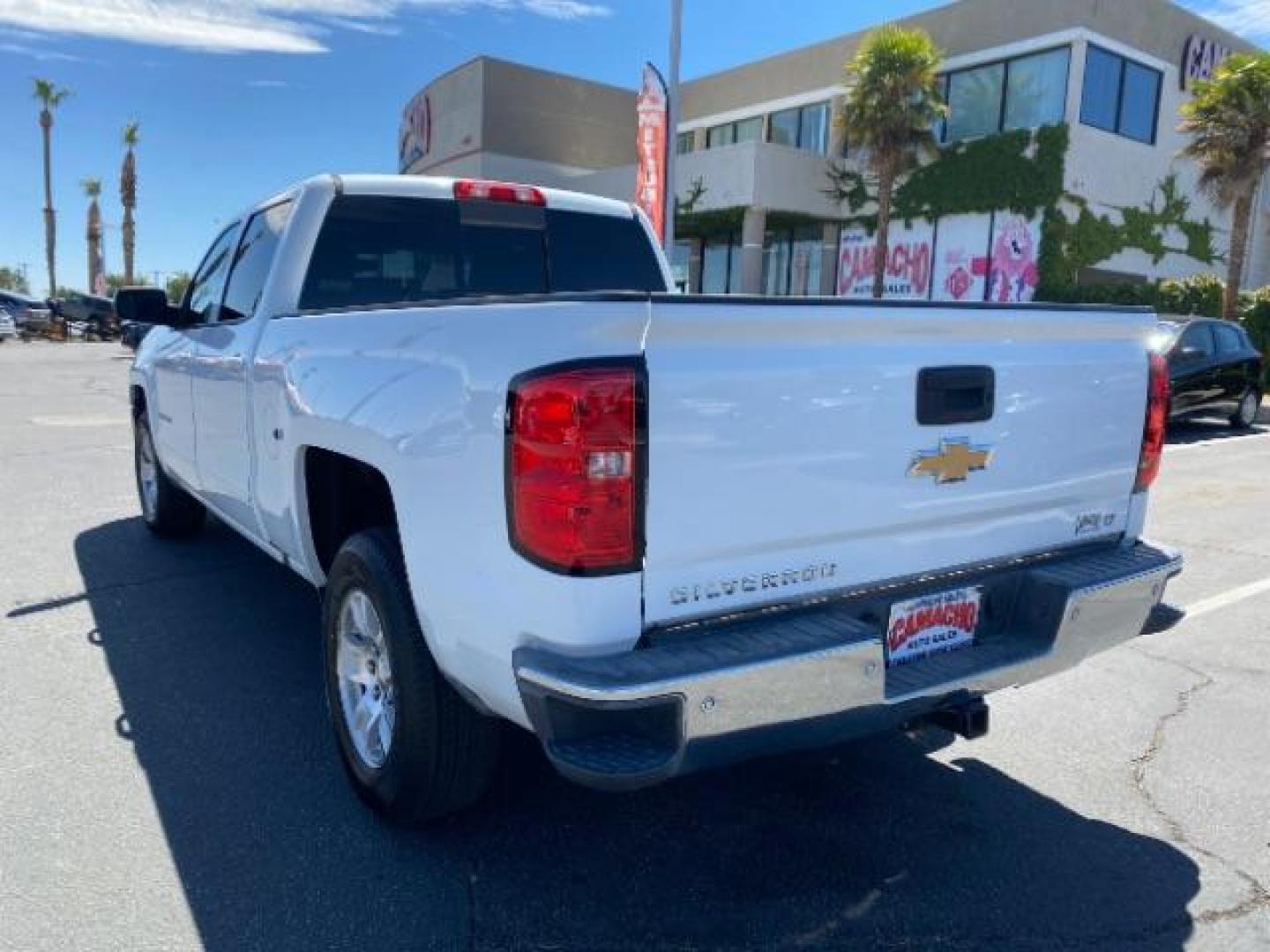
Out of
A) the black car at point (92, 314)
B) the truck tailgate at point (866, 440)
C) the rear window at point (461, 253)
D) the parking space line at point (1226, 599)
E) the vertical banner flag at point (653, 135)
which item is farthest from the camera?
the black car at point (92, 314)

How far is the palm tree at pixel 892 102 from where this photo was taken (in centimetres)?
2389

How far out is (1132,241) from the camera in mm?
25328

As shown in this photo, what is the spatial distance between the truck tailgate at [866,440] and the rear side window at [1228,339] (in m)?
12.2

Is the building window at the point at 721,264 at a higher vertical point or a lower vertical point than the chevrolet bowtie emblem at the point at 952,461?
higher

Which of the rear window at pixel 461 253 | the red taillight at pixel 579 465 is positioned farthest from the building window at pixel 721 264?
the red taillight at pixel 579 465

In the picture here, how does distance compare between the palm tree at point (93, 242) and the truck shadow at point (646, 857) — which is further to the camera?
the palm tree at point (93, 242)

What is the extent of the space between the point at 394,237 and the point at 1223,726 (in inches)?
152

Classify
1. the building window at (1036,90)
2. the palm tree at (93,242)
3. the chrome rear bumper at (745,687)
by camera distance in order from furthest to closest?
the palm tree at (93,242) → the building window at (1036,90) → the chrome rear bumper at (745,687)

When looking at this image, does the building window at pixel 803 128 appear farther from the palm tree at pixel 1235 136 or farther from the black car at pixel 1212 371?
the black car at pixel 1212 371

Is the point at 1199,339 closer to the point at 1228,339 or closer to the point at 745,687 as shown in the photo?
the point at 1228,339

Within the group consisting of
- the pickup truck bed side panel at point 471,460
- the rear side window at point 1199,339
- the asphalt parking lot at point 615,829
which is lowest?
the asphalt parking lot at point 615,829

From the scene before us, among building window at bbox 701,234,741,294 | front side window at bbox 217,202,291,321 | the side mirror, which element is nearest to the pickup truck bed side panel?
front side window at bbox 217,202,291,321

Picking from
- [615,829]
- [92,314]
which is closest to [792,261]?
[92,314]

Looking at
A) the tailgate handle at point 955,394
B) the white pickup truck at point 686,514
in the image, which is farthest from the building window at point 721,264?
the tailgate handle at point 955,394
